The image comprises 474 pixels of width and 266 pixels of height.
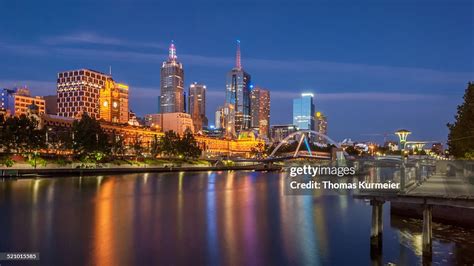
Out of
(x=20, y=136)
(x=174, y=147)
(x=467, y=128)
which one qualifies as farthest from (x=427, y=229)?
(x=174, y=147)

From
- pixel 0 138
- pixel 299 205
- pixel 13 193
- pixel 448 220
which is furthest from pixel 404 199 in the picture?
pixel 0 138

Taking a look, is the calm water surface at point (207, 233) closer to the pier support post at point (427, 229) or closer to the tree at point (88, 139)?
the pier support post at point (427, 229)

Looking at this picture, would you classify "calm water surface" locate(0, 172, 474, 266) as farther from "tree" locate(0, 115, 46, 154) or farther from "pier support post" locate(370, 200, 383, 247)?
"tree" locate(0, 115, 46, 154)

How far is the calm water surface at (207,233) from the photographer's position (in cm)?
3044

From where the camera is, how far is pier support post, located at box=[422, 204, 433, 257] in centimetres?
2730

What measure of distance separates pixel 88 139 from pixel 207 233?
10220 centimetres

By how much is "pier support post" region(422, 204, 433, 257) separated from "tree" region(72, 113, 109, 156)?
118 m

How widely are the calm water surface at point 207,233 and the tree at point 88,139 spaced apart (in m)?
71.2

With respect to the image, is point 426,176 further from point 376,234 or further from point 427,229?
point 427,229

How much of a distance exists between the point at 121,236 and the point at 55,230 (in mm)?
6275

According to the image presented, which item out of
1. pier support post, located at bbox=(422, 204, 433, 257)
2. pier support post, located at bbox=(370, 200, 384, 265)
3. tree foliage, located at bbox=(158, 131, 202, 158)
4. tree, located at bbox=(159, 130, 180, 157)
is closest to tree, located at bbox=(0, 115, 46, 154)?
tree, located at bbox=(159, 130, 180, 157)

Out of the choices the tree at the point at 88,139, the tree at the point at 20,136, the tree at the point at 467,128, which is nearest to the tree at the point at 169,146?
the tree at the point at 88,139

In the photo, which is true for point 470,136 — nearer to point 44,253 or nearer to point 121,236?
point 121,236

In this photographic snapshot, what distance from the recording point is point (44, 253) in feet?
103
